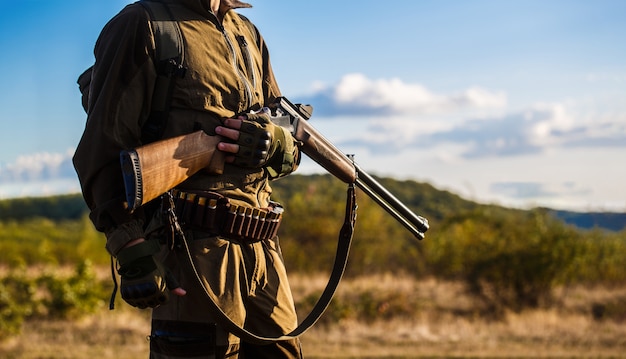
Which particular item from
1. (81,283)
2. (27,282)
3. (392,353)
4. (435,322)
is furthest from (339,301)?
(27,282)

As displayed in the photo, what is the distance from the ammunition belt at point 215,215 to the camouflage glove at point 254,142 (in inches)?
8.0

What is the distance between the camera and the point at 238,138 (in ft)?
10.9

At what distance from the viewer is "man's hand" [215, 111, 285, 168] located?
3.33 meters

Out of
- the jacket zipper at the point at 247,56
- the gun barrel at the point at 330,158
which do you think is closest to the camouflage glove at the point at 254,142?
the jacket zipper at the point at 247,56

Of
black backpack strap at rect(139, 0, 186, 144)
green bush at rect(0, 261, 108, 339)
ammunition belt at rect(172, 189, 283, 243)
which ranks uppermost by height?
black backpack strap at rect(139, 0, 186, 144)

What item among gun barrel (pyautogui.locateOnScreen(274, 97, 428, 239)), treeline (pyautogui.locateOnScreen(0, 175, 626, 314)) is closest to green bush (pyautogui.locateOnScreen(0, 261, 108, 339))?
treeline (pyautogui.locateOnScreen(0, 175, 626, 314))

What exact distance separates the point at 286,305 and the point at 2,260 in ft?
71.2

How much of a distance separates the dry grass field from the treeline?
605 mm

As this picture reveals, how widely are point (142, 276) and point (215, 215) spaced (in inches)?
17.6

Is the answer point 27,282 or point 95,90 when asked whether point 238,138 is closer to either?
point 95,90

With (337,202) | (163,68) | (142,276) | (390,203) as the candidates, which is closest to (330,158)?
(390,203)

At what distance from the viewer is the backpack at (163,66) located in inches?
129

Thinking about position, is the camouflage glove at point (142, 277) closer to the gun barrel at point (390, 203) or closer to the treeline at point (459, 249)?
the gun barrel at point (390, 203)

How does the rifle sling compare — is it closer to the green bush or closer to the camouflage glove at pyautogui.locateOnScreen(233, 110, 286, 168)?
the camouflage glove at pyautogui.locateOnScreen(233, 110, 286, 168)
